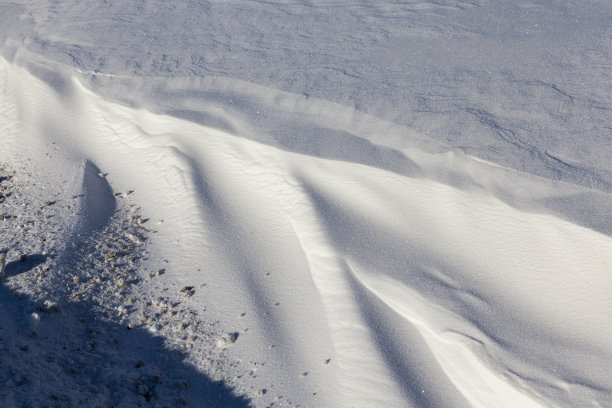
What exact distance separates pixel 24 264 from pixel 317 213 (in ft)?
5.20

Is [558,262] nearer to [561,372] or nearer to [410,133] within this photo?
[561,372]

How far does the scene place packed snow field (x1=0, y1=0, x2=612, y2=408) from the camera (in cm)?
247

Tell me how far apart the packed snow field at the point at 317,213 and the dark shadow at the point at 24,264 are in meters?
0.01

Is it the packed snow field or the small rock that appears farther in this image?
the small rock

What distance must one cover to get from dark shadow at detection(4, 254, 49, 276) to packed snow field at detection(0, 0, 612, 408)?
0.4 inches

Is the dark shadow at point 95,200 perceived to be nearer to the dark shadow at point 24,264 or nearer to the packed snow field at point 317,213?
the packed snow field at point 317,213

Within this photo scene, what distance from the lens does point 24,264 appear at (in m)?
2.89

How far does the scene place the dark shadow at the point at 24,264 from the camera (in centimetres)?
283

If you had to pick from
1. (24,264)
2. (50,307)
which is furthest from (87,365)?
(24,264)

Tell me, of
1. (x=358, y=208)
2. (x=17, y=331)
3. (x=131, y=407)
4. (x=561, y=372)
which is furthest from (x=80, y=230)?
(x=561, y=372)

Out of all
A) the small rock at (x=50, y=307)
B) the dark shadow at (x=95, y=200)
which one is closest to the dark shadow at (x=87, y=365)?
the small rock at (x=50, y=307)

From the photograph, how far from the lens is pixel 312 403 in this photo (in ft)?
7.91

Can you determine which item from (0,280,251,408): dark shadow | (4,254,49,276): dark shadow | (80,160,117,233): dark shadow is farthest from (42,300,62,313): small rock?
(80,160,117,233): dark shadow

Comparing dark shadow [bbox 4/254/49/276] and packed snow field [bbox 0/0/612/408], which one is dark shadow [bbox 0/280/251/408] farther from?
dark shadow [bbox 4/254/49/276]
